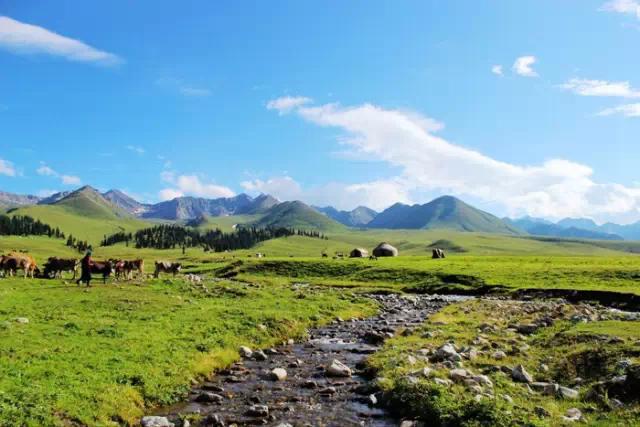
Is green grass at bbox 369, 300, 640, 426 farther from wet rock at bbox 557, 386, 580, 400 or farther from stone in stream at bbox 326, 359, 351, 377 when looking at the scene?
stone in stream at bbox 326, 359, 351, 377

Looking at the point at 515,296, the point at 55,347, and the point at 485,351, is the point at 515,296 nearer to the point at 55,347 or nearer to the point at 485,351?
the point at 485,351

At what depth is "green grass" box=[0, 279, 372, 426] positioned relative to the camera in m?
15.9

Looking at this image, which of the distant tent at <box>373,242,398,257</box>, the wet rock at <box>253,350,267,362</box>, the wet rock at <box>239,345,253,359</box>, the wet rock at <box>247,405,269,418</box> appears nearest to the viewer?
the wet rock at <box>247,405,269,418</box>

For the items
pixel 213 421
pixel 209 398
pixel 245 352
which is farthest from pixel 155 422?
pixel 245 352

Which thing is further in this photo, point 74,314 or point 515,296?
point 515,296

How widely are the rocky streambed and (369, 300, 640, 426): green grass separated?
1.26 metres

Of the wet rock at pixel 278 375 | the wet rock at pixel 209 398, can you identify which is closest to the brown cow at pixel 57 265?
the wet rock at pixel 278 375

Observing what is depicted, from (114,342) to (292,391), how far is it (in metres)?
9.15

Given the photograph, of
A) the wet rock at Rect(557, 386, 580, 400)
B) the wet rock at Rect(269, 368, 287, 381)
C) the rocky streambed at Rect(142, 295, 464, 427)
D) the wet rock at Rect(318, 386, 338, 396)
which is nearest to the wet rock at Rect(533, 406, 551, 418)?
the wet rock at Rect(557, 386, 580, 400)

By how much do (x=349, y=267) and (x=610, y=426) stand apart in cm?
8094

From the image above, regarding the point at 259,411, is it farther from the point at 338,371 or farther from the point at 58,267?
the point at 58,267

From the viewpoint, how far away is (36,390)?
1580cm

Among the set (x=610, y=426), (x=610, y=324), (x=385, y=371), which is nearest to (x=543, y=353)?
→ (x=610, y=324)

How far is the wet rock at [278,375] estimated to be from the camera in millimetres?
21516
